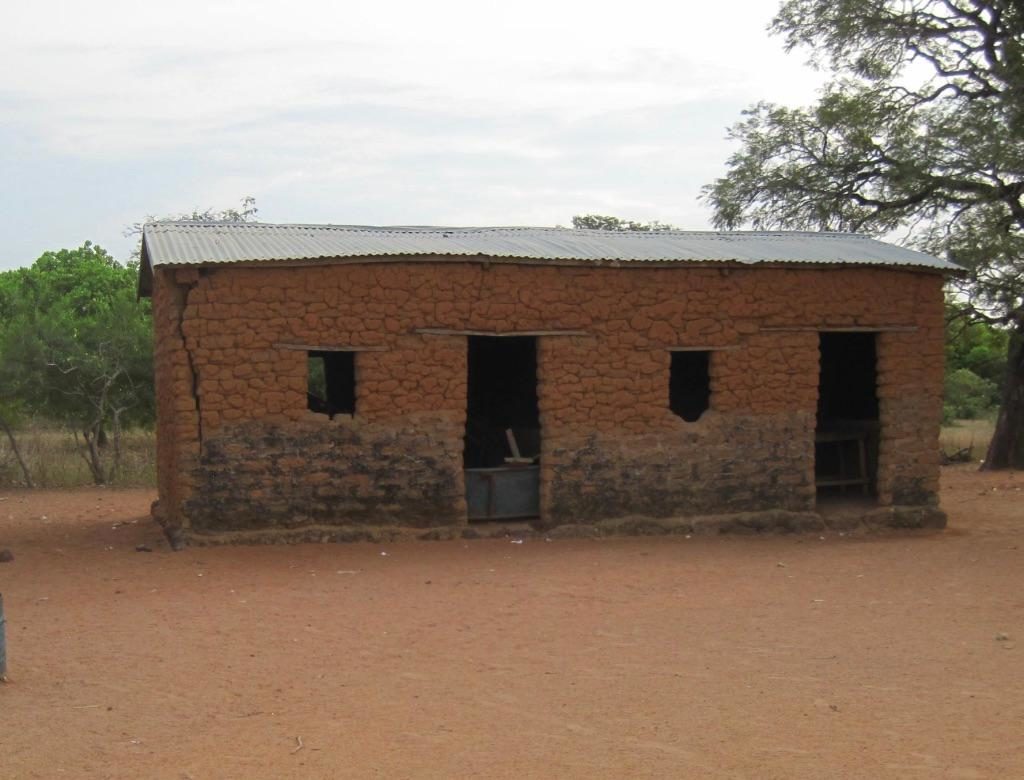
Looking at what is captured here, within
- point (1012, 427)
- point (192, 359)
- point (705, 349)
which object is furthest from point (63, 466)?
point (1012, 427)

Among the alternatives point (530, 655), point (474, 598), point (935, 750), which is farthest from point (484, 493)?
point (935, 750)

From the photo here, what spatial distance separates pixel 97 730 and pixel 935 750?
3.82 meters

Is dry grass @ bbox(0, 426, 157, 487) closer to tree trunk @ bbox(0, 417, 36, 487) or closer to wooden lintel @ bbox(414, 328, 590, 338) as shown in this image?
tree trunk @ bbox(0, 417, 36, 487)

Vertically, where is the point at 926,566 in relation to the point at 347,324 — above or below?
below

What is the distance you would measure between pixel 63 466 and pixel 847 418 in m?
12.6

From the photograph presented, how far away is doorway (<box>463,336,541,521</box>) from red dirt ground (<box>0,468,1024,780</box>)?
737mm

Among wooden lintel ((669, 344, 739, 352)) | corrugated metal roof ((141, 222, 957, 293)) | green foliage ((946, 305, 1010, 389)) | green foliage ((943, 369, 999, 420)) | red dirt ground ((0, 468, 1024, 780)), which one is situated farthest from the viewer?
green foliage ((943, 369, 999, 420))

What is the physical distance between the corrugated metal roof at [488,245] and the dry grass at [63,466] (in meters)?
5.73

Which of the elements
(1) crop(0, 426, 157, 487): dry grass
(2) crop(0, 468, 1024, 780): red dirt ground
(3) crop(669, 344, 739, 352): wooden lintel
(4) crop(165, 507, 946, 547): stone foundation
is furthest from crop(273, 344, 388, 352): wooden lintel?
(1) crop(0, 426, 157, 487): dry grass

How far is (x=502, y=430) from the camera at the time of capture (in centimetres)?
1592

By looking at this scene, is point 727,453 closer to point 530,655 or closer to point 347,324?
point 347,324

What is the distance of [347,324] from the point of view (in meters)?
11.8

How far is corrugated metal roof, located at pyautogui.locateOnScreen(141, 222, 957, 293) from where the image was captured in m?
11.9

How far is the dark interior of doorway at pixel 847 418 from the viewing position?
14.6m
